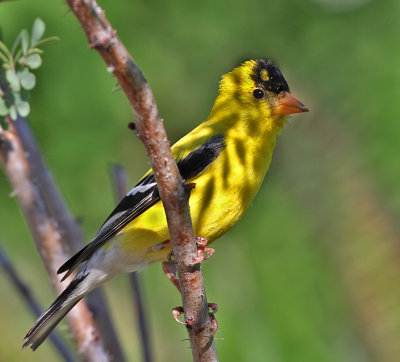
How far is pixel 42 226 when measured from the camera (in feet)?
10.3

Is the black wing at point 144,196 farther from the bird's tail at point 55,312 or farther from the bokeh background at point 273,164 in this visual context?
the bokeh background at point 273,164

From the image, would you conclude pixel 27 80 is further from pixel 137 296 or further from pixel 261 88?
pixel 261 88

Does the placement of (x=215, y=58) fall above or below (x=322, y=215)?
above

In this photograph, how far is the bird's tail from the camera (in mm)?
3088

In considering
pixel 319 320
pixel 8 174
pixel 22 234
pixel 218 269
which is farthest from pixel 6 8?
pixel 319 320

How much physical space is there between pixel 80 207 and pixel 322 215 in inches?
67.9

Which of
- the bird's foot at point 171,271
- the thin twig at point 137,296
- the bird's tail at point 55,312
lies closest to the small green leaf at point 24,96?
the thin twig at point 137,296

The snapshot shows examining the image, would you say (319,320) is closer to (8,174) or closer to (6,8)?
(8,174)

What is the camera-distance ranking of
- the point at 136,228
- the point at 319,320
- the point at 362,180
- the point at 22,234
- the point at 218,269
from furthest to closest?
the point at 22,234 → the point at 218,269 → the point at 136,228 → the point at 319,320 → the point at 362,180

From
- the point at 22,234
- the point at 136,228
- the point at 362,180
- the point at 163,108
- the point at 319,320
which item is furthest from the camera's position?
the point at 22,234

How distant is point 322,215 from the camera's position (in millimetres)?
2820

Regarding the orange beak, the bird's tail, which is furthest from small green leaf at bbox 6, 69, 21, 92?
the orange beak

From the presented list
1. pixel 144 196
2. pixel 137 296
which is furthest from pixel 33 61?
pixel 137 296

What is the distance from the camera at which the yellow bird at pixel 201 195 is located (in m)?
2.97
